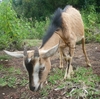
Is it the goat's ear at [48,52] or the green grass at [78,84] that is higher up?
the goat's ear at [48,52]

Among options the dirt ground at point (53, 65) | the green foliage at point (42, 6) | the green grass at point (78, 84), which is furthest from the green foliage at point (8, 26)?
the green foliage at point (42, 6)

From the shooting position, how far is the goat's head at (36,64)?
16.5 feet

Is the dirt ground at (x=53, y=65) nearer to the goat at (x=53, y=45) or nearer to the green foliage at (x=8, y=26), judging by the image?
the goat at (x=53, y=45)

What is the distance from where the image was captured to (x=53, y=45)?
5.80m

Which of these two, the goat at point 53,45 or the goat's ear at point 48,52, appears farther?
the goat's ear at point 48,52

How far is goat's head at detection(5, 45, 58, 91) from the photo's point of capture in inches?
198

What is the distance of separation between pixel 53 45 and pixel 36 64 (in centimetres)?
84

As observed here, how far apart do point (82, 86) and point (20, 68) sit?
7.88 ft

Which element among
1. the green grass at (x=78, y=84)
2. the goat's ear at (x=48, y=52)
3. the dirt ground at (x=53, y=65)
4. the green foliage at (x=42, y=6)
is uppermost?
the goat's ear at (x=48, y=52)

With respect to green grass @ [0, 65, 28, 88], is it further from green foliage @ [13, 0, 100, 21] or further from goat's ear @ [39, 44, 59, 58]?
green foliage @ [13, 0, 100, 21]

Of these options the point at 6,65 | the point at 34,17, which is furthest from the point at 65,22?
the point at 34,17

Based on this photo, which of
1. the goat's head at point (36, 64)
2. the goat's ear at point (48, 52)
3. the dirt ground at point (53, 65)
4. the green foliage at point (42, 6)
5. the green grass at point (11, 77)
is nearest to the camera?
the goat's head at point (36, 64)

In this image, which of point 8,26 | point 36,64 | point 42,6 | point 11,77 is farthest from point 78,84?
point 42,6

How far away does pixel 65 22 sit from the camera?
6324 millimetres
